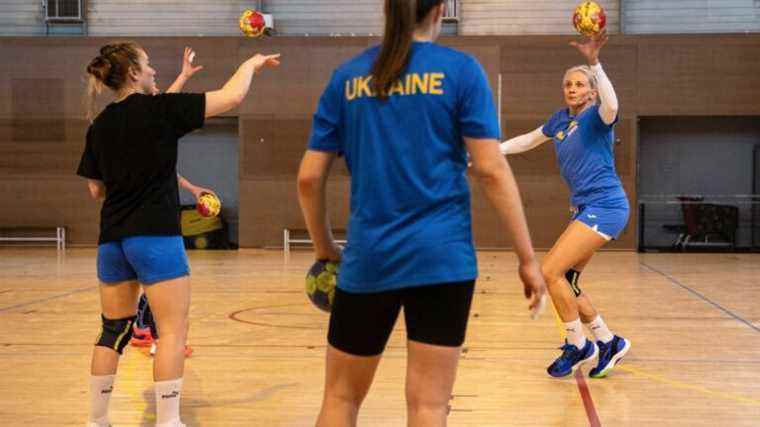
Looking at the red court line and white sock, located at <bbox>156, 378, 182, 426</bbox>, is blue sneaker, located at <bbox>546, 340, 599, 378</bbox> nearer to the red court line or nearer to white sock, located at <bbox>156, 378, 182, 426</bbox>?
the red court line

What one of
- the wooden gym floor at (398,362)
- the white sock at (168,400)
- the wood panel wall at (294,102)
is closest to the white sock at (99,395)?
the white sock at (168,400)

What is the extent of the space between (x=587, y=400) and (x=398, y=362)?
146 centimetres

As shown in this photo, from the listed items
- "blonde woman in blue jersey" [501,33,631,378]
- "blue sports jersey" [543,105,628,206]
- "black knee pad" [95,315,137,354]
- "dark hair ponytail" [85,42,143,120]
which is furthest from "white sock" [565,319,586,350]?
"dark hair ponytail" [85,42,143,120]

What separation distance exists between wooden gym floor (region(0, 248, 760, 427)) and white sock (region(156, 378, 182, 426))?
22.1 inches

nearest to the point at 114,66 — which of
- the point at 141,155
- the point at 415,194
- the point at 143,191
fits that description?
the point at 141,155

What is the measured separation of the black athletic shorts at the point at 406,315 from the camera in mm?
2480

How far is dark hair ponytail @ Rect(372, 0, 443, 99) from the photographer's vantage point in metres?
2.43

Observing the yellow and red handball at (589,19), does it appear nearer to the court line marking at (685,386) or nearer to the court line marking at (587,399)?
the court line marking at (685,386)

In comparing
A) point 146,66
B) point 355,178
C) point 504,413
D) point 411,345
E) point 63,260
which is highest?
point 146,66

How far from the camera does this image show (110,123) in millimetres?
3707

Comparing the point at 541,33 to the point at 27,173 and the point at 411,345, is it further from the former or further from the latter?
the point at 411,345

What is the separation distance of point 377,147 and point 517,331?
516cm

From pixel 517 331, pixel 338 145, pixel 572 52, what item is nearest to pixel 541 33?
pixel 572 52

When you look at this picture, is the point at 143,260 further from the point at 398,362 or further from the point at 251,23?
the point at 251,23
